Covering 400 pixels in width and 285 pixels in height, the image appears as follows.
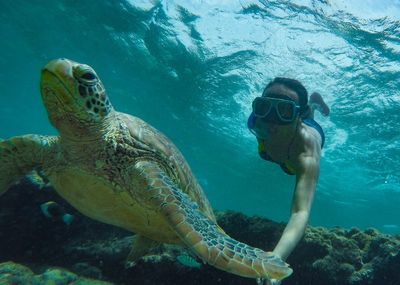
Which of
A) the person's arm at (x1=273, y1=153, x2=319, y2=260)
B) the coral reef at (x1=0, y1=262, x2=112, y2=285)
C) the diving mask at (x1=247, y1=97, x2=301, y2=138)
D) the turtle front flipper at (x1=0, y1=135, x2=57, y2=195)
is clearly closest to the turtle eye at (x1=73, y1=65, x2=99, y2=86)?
the turtle front flipper at (x1=0, y1=135, x2=57, y2=195)

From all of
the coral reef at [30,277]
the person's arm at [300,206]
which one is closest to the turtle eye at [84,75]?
the coral reef at [30,277]

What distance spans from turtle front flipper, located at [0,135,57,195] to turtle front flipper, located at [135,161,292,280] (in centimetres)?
141

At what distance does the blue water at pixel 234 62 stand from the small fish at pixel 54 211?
808 centimetres

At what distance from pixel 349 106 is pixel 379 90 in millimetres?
1701

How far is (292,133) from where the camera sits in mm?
4395

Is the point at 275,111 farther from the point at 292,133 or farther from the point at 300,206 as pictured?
the point at 300,206

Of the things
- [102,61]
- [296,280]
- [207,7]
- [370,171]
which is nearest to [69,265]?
[296,280]

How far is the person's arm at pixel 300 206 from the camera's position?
3058 mm

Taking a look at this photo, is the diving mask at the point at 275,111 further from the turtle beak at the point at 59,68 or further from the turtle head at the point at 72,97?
the turtle beak at the point at 59,68

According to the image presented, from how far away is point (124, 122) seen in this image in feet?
11.2

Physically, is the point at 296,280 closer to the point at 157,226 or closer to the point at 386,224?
the point at 157,226

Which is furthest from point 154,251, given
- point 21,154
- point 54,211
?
point 21,154

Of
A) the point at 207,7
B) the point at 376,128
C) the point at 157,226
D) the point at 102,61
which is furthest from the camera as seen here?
the point at 102,61

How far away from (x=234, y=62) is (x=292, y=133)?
29.9 ft
